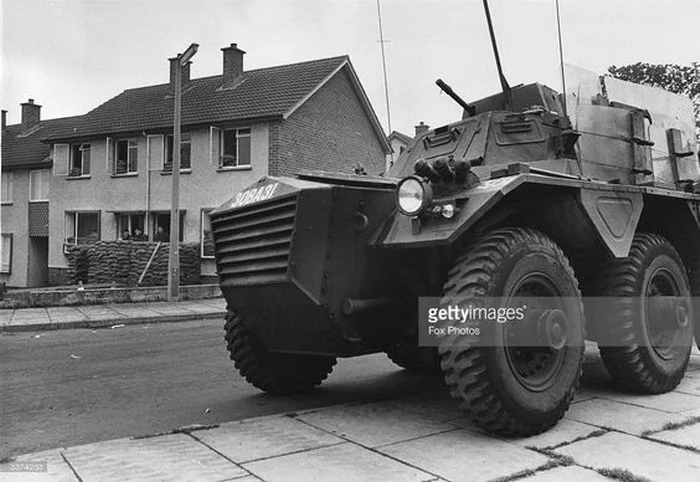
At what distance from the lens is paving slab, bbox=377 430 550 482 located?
11.3 feet

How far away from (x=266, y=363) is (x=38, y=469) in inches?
82.1

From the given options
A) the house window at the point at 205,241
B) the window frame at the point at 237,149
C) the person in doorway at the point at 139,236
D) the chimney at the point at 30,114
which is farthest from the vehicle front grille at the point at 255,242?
the chimney at the point at 30,114

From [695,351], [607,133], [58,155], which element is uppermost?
[58,155]

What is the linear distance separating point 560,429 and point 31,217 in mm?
30834

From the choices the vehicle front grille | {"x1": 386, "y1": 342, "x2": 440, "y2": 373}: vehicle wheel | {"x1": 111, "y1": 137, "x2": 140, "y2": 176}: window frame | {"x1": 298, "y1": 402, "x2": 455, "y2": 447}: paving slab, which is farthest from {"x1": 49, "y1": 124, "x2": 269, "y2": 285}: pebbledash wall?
{"x1": 298, "y1": 402, "x2": 455, "y2": 447}: paving slab

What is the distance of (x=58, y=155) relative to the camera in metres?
28.1

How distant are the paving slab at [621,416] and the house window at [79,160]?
25.7 metres

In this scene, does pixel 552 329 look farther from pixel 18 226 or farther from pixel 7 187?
pixel 7 187

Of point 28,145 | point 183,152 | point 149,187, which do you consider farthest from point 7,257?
point 183,152

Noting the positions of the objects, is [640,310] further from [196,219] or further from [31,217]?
[31,217]

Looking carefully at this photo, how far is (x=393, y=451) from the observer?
12.5 ft

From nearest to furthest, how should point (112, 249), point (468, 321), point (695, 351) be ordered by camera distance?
point (468, 321) → point (695, 351) → point (112, 249)

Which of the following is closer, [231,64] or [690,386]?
[690,386]

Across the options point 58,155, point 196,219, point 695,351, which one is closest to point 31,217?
point 58,155
